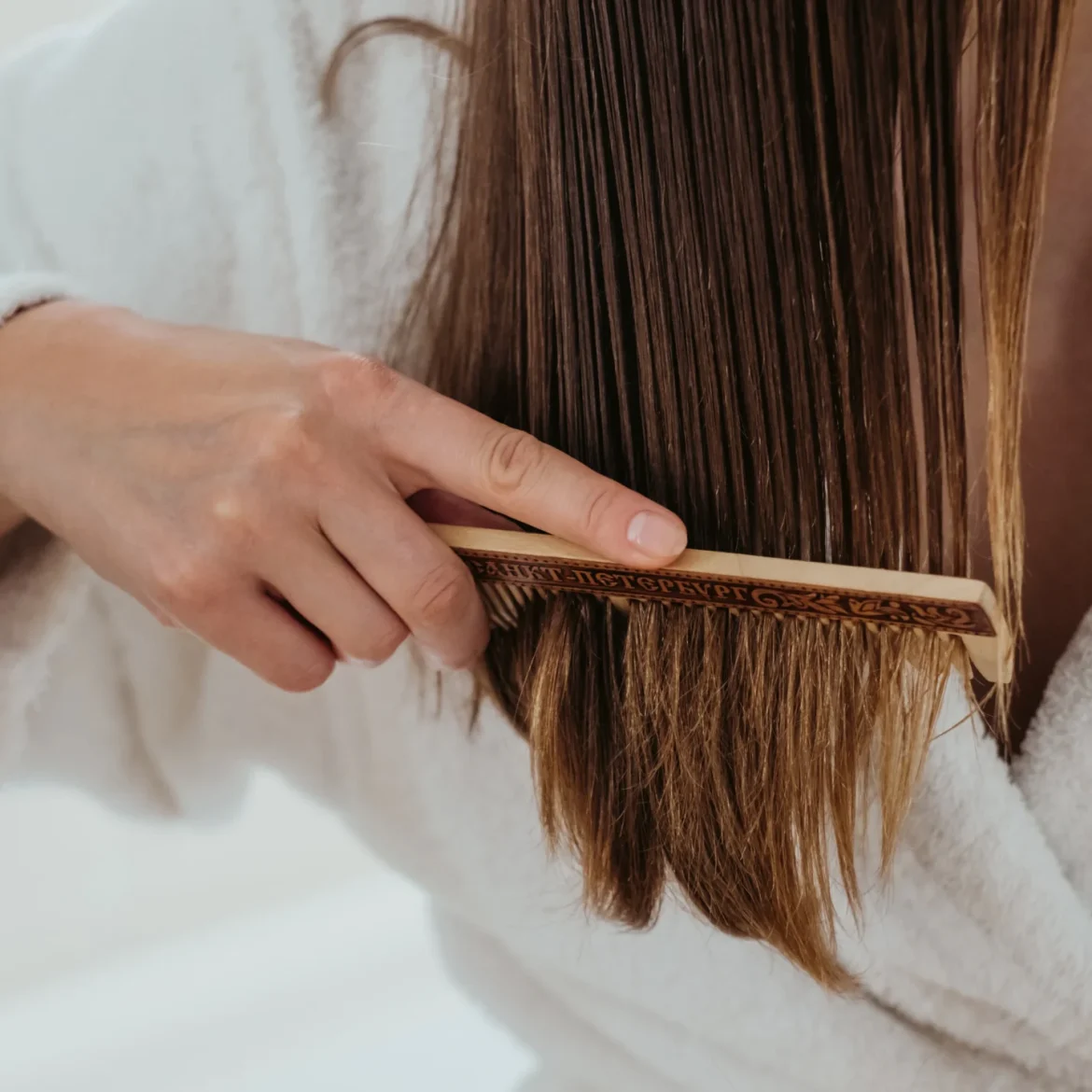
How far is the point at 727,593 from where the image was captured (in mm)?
356

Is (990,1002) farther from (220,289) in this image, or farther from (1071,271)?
(220,289)

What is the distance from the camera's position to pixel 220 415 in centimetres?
40

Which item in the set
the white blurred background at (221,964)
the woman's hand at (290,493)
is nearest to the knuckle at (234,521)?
the woman's hand at (290,493)

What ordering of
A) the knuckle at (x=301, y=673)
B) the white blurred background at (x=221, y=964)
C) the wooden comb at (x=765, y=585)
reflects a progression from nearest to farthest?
1. the wooden comb at (x=765, y=585)
2. the knuckle at (x=301, y=673)
3. the white blurred background at (x=221, y=964)

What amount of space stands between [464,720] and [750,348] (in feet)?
0.94

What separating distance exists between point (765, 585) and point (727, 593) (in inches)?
0.7

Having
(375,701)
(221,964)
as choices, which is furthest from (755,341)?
(221,964)

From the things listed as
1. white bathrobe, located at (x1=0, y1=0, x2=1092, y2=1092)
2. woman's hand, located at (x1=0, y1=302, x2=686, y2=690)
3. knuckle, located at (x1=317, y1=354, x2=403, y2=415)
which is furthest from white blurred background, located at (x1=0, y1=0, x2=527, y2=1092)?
knuckle, located at (x1=317, y1=354, x2=403, y2=415)

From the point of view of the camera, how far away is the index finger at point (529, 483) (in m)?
0.34

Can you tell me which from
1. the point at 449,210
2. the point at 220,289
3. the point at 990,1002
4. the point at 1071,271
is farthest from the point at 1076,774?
the point at 220,289

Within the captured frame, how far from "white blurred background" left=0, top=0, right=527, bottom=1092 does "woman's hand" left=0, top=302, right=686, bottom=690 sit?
445 millimetres

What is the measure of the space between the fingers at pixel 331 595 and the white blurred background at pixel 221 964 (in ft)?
1.61

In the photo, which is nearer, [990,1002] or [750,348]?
[750,348]

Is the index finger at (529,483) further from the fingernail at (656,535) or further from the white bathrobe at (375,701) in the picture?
the white bathrobe at (375,701)
